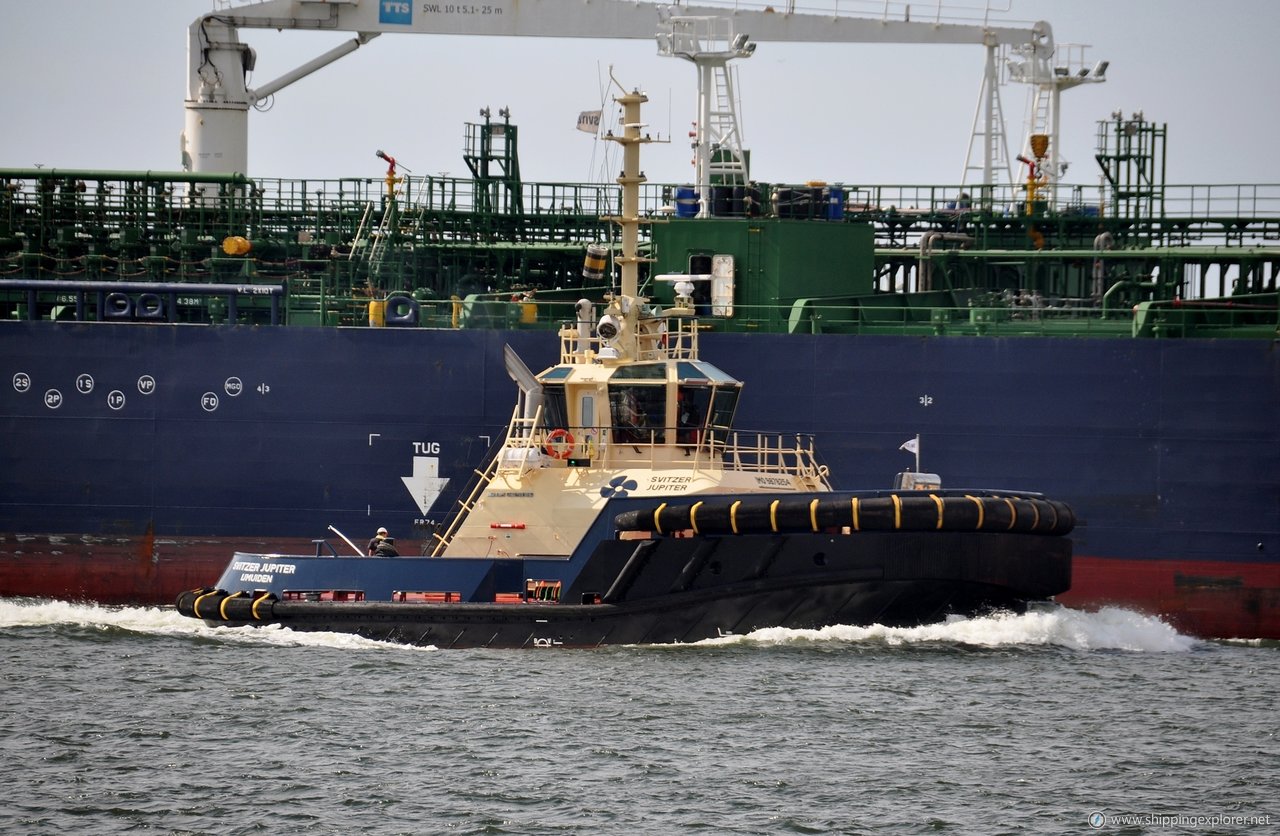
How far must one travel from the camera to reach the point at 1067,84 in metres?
31.8

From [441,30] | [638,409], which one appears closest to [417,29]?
[441,30]

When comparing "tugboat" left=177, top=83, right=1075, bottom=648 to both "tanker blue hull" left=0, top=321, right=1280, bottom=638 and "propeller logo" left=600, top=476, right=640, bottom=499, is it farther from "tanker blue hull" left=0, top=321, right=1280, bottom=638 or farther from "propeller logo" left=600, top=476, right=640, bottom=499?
"tanker blue hull" left=0, top=321, right=1280, bottom=638

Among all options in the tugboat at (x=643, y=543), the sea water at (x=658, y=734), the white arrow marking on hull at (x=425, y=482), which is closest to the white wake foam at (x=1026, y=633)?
the sea water at (x=658, y=734)

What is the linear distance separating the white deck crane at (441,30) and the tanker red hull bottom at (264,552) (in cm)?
893

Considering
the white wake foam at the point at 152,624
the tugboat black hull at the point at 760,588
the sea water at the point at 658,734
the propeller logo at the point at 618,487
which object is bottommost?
the white wake foam at the point at 152,624

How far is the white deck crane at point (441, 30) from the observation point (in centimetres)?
3097

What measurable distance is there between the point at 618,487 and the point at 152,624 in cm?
618

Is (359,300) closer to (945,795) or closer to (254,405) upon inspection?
(254,405)

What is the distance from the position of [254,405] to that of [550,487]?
5.87 m

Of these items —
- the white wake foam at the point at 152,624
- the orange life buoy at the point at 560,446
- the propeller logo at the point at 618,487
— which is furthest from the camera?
the orange life buoy at the point at 560,446

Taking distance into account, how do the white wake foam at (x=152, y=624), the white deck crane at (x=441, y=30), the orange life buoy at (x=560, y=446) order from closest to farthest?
the white wake foam at (x=152, y=624) → the orange life buoy at (x=560, y=446) → the white deck crane at (x=441, y=30)

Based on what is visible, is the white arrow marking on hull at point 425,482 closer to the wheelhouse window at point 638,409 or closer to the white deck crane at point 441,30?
the wheelhouse window at point 638,409

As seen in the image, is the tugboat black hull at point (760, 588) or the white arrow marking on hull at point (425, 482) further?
the white arrow marking on hull at point (425, 482)

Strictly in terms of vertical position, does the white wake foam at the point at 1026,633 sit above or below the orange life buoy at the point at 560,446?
below
